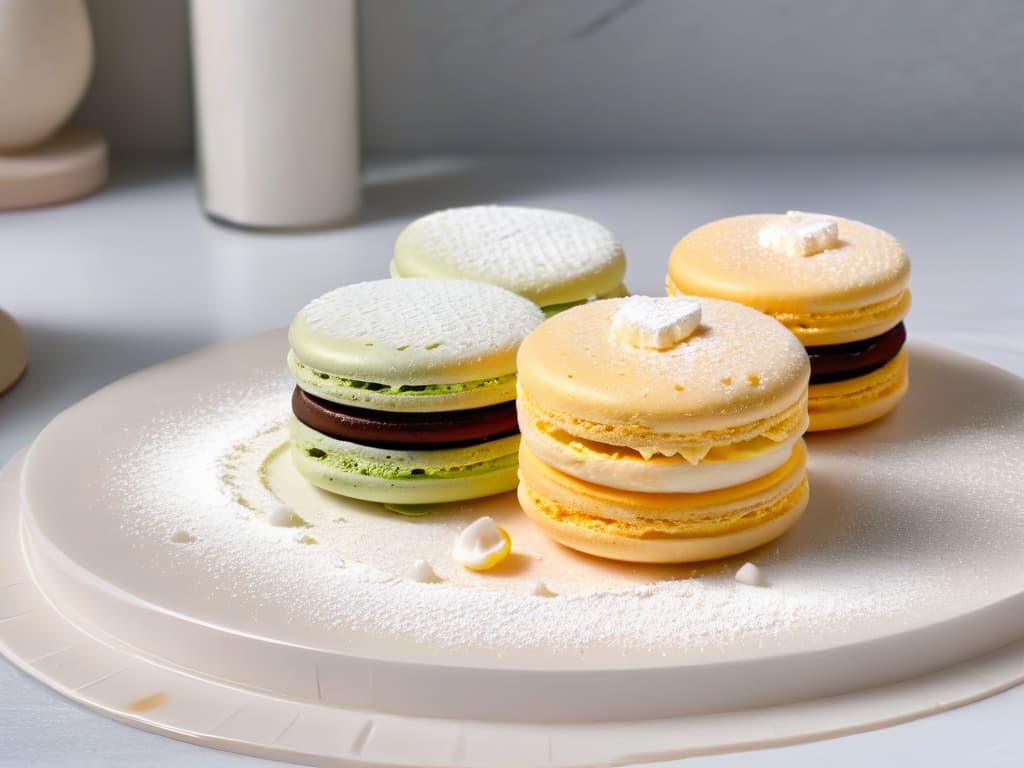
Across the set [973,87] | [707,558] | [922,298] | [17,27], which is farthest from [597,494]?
[973,87]

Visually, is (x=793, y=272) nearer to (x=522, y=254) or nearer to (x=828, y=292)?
(x=828, y=292)

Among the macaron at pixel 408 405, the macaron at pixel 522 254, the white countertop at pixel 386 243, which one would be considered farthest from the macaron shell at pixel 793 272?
the white countertop at pixel 386 243

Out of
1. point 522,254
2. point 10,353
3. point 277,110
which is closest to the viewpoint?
point 522,254

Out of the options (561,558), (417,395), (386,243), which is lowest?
(386,243)

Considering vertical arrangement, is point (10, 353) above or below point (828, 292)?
below

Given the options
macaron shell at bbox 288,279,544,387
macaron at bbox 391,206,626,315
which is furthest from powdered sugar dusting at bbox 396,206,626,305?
macaron shell at bbox 288,279,544,387

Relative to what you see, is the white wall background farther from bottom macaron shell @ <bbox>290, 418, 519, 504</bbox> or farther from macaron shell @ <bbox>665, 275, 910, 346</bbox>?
bottom macaron shell @ <bbox>290, 418, 519, 504</bbox>

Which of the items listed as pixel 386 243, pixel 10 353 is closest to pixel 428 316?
Answer: pixel 10 353

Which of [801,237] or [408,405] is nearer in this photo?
[408,405]

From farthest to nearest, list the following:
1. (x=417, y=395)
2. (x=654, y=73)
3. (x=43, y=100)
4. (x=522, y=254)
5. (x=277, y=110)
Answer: (x=654, y=73)
(x=43, y=100)
(x=277, y=110)
(x=522, y=254)
(x=417, y=395)
